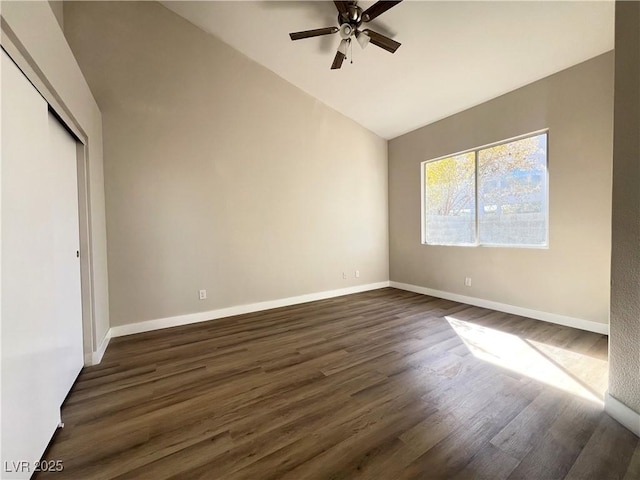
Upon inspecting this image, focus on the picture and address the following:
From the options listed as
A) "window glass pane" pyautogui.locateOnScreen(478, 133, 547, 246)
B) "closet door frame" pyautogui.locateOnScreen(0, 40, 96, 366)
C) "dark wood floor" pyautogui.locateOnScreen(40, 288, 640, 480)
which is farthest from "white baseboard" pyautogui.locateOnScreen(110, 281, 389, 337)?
"window glass pane" pyautogui.locateOnScreen(478, 133, 547, 246)

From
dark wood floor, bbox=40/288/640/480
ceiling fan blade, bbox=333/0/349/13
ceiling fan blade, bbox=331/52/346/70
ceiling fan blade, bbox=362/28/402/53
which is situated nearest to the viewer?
dark wood floor, bbox=40/288/640/480

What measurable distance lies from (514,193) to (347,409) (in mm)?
3484

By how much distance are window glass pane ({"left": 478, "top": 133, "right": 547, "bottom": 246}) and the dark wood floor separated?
4.11 ft

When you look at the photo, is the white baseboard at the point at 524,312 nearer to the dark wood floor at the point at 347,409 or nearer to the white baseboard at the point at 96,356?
the dark wood floor at the point at 347,409

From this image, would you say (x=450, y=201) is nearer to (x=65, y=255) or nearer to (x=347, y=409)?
(x=347, y=409)

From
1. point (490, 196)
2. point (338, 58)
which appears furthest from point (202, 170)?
point (490, 196)

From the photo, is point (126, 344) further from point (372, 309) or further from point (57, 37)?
point (372, 309)

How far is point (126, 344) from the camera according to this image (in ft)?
8.85

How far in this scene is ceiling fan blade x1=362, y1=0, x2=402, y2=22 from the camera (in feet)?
7.08

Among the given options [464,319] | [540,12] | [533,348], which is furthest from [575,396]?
[540,12]

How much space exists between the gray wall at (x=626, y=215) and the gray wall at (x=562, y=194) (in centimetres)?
167

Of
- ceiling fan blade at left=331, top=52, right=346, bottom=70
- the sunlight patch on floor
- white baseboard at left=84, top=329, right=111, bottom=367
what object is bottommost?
the sunlight patch on floor

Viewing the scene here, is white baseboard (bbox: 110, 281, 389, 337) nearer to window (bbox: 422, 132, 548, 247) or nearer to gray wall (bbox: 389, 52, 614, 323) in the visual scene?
window (bbox: 422, 132, 548, 247)

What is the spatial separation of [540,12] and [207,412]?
4256 millimetres
